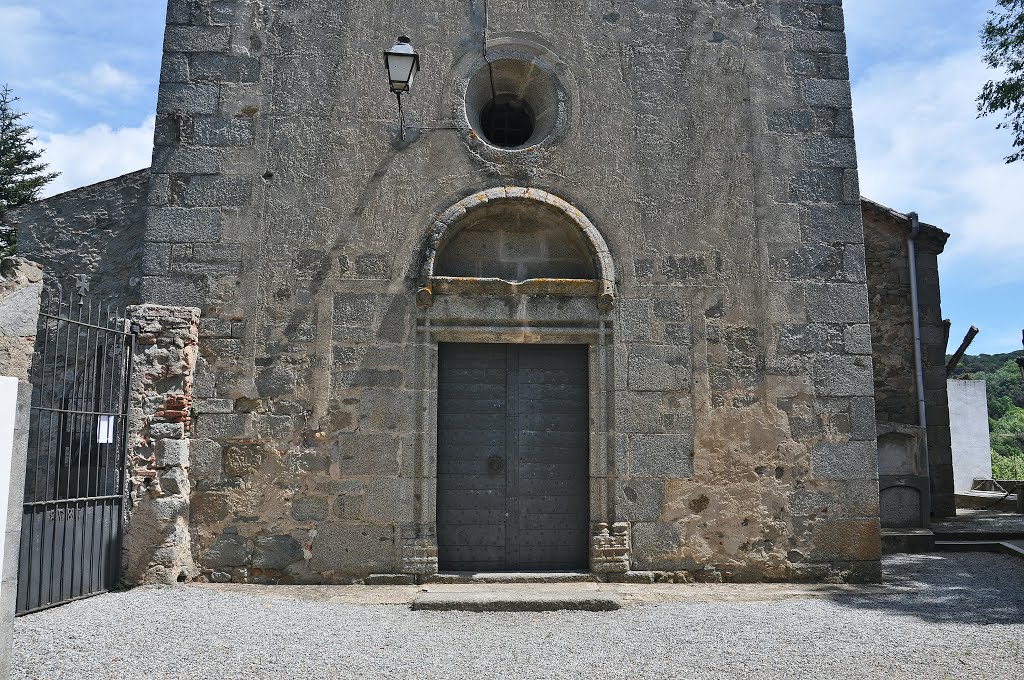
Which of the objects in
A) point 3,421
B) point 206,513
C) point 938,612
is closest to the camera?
point 3,421

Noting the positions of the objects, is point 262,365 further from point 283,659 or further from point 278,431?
point 283,659

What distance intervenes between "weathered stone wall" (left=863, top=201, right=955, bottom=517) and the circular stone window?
18.8 ft

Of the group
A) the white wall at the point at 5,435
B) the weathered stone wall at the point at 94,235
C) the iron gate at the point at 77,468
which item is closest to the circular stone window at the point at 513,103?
the weathered stone wall at the point at 94,235

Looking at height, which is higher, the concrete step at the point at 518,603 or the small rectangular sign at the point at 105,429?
the small rectangular sign at the point at 105,429

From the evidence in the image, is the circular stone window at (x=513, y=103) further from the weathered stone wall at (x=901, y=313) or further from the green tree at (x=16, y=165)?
the green tree at (x=16, y=165)

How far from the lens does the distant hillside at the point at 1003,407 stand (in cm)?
2643

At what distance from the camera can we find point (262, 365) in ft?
21.4

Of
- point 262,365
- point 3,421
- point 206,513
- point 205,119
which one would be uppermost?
point 205,119

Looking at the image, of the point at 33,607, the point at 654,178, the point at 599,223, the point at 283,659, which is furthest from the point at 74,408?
the point at 654,178

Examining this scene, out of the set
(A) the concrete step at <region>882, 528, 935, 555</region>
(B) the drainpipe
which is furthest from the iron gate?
(B) the drainpipe

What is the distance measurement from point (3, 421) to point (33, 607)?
2.62 metres

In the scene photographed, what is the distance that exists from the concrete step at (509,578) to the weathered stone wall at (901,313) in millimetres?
6153

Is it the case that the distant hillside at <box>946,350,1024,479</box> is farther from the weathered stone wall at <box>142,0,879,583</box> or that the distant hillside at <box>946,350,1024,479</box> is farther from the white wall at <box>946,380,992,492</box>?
the weathered stone wall at <box>142,0,879,583</box>

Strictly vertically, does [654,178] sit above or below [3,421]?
above
